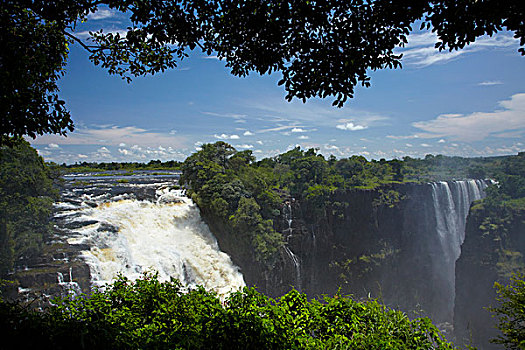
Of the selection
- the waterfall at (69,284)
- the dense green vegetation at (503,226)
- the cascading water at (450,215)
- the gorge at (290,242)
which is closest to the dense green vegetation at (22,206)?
the gorge at (290,242)

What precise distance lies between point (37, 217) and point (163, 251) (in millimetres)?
4359

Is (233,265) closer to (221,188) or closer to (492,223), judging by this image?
(221,188)

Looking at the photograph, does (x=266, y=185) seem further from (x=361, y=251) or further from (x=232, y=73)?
(x=232, y=73)

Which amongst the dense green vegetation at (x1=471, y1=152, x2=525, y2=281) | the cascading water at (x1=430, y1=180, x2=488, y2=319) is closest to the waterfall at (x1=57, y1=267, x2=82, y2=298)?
the dense green vegetation at (x1=471, y1=152, x2=525, y2=281)

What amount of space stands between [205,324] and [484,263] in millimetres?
23680

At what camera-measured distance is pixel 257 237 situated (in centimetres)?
1428

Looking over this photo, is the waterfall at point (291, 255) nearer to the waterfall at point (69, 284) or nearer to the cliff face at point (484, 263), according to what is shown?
the waterfall at point (69, 284)

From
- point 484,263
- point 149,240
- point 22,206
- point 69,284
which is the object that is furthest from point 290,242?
point 484,263

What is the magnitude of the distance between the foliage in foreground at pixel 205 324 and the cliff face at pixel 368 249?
401 inches

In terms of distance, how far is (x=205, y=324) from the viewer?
3.27 metres

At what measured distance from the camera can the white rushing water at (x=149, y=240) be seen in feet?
31.7

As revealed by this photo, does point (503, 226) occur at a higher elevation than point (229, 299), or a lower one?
lower

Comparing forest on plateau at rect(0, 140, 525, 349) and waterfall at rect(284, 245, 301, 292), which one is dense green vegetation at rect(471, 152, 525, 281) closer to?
forest on plateau at rect(0, 140, 525, 349)

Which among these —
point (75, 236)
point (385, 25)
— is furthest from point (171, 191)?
point (385, 25)
